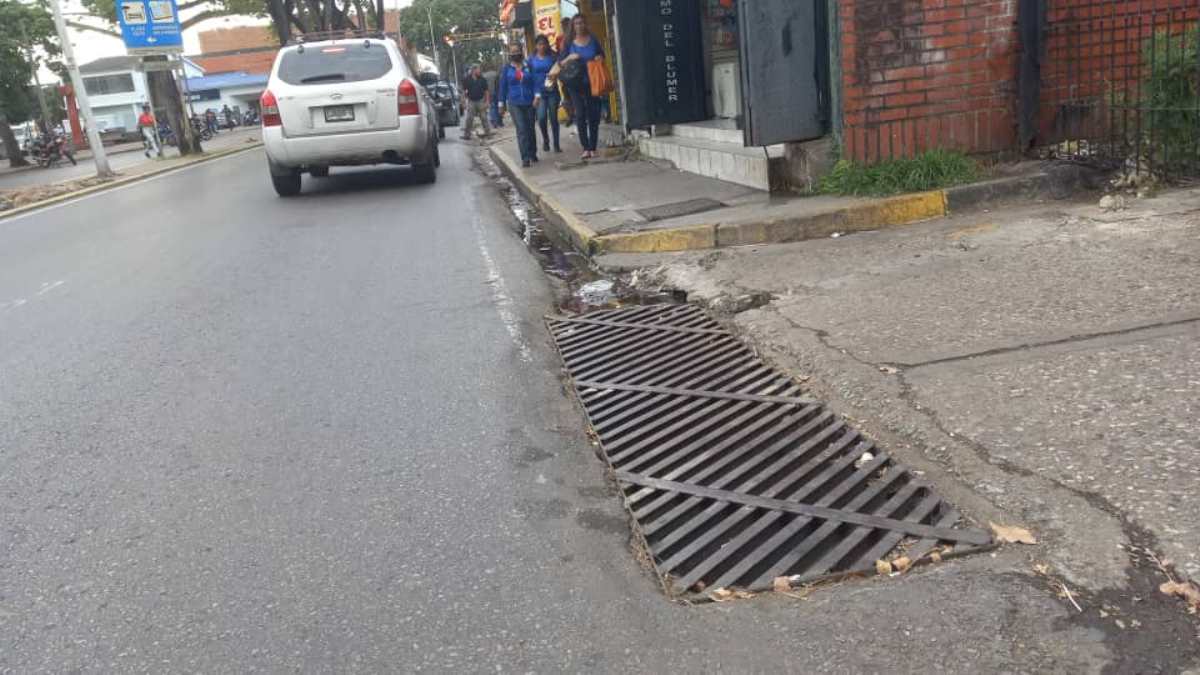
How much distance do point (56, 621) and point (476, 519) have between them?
1240mm

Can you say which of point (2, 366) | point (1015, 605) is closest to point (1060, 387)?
point (1015, 605)

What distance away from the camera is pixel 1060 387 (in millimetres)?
3588

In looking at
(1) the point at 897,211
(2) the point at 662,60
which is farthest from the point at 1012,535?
(2) the point at 662,60

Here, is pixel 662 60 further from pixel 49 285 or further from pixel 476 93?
pixel 476 93

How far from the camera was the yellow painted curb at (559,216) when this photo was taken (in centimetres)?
737

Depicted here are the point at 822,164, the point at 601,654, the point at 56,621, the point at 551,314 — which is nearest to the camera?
the point at 601,654

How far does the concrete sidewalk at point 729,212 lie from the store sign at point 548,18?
34.2 feet

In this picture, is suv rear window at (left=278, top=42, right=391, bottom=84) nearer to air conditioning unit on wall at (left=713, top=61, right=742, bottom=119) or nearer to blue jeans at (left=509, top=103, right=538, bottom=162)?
blue jeans at (left=509, top=103, right=538, bottom=162)

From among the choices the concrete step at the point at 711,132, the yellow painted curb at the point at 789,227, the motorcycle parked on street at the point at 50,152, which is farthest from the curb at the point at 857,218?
the motorcycle parked on street at the point at 50,152

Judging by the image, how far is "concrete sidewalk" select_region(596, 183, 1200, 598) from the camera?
→ 8.93 feet

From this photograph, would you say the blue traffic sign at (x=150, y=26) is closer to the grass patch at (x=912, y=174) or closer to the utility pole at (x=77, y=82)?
the utility pole at (x=77, y=82)

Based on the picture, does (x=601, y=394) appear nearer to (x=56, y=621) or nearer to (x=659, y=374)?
(x=659, y=374)

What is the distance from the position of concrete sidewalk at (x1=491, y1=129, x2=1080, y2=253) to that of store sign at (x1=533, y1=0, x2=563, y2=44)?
10421mm

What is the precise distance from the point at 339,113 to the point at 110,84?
52.2 metres
